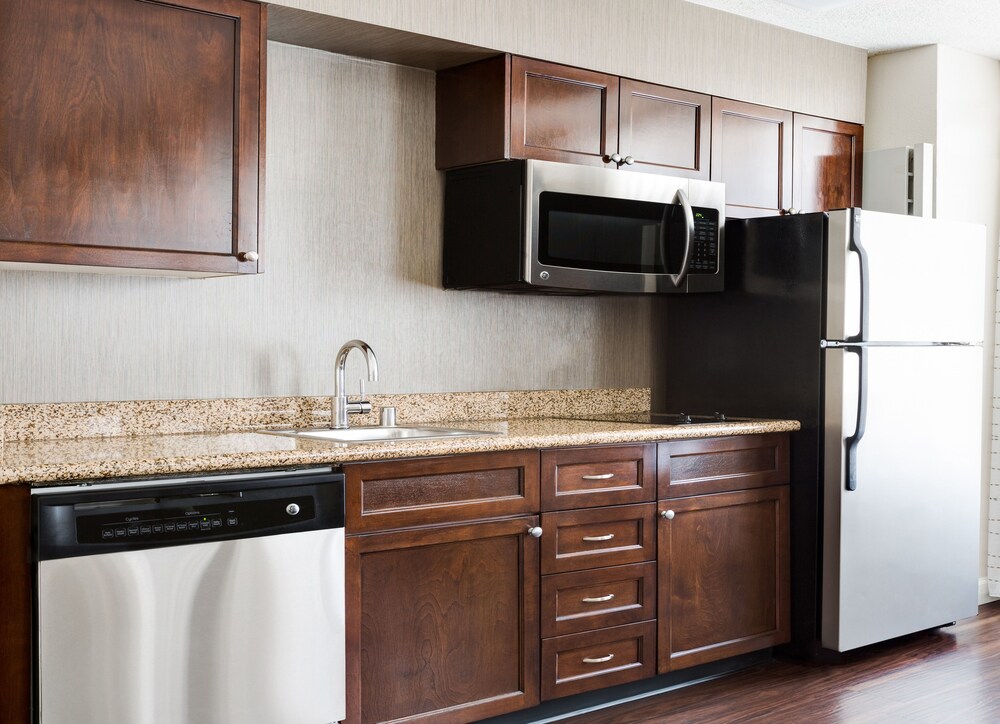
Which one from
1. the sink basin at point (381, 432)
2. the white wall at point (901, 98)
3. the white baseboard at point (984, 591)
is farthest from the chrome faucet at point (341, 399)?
the white baseboard at point (984, 591)

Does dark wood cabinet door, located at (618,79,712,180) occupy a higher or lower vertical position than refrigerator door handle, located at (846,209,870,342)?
higher

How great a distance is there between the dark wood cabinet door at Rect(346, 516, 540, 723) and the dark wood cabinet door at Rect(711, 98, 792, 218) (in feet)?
5.06

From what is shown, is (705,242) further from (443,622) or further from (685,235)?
(443,622)

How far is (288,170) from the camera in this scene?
121 inches

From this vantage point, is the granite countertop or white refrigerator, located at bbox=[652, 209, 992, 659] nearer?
the granite countertop

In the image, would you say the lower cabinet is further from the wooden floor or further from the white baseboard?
the white baseboard

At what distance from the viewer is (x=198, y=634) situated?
2199 millimetres

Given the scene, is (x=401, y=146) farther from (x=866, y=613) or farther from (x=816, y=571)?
(x=866, y=613)

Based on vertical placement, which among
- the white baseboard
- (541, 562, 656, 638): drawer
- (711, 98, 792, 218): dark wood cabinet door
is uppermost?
(711, 98, 792, 218): dark wood cabinet door

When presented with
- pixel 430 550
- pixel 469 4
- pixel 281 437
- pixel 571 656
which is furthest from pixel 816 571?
pixel 469 4

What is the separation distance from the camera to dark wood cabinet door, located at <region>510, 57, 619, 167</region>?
3.11 meters

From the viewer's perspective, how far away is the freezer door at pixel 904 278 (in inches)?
133

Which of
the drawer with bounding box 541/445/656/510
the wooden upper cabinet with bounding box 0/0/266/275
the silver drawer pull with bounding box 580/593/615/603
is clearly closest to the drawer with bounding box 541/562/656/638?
the silver drawer pull with bounding box 580/593/615/603

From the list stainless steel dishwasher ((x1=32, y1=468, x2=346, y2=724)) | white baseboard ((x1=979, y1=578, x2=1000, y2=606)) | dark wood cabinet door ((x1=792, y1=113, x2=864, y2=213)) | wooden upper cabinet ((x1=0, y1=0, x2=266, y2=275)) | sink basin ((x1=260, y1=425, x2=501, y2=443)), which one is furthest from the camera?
white baseboard ((x1=979, y1=578, x2=1000, y2=606))
